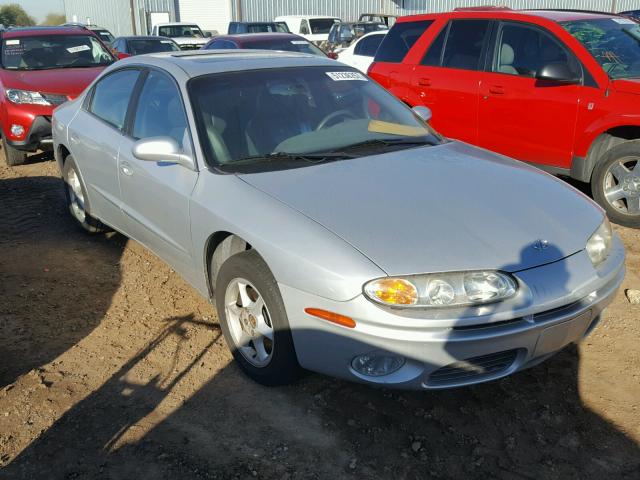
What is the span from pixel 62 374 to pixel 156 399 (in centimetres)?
61

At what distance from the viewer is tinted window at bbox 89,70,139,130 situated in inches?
174

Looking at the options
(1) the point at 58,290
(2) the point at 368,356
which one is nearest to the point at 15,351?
(1) the point at 58,290

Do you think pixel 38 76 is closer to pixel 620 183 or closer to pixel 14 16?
pixel 620 183

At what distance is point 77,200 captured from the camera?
539 cm

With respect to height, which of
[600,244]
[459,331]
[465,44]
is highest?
[465,44]

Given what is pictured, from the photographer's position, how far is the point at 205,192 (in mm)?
3324

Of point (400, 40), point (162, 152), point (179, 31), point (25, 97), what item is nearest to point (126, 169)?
point (162, 152)

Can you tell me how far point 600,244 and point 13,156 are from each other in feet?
24.3

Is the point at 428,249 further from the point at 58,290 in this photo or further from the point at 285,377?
the point at 58,290

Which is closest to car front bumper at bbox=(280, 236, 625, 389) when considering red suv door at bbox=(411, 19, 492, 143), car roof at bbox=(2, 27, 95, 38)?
red suv door at bbox=(411, 19, 492, 143)

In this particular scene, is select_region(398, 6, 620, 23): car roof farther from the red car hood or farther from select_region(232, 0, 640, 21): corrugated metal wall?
select_region(232, 0, 640, 21): corrugated metal wall

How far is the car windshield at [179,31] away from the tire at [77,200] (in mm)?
19514

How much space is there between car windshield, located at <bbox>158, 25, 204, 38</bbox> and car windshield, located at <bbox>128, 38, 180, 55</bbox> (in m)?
6.98

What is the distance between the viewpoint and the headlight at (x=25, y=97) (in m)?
7.82
